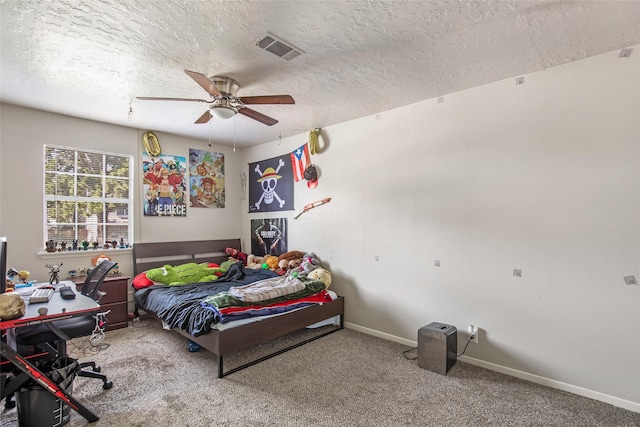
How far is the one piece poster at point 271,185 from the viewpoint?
4.74 meters

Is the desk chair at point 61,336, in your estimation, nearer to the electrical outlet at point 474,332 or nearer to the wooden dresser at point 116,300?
the wooden dresser at point 116,300

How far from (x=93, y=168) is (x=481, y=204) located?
15.1 feet

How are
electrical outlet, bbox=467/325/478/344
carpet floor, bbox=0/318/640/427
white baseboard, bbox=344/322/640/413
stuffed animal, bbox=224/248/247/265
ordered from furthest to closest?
1. stuffed animal, bbox=224/248/247/265
2. electrical outlet, bbox=467/325/478/344
3. white baseboard, bbox=344/322/640/413
4. carpet floor, bbox=0/318/640/427

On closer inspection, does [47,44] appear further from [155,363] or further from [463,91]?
[463,91]

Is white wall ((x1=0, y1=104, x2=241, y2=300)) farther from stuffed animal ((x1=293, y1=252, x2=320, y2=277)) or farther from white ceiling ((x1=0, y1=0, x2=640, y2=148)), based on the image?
stuffed animal ((x1=293, y1=252, x2=320, y2=277))

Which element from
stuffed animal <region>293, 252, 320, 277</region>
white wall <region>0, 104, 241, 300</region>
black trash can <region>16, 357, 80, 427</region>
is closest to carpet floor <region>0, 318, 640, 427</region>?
black trash can <region>16, 357, 80, 427</region>

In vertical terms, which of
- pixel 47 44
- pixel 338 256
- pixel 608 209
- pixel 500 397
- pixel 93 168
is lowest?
pixel 500 397

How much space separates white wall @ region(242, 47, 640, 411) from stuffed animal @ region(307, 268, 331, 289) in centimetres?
36

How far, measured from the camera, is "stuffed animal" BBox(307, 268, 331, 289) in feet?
12.7

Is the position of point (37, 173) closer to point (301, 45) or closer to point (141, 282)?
point (141, 282)

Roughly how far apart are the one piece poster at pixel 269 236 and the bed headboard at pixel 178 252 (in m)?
0.43

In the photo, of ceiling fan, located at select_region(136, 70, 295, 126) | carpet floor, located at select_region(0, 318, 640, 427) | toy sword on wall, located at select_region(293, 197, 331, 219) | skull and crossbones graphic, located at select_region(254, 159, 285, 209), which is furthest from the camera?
skull and crossbones graphic, located at select_region(254, 159, 285, 209)

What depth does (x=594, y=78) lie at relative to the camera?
7.87ft

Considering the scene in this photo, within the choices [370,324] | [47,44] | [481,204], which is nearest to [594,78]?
[481,204]
